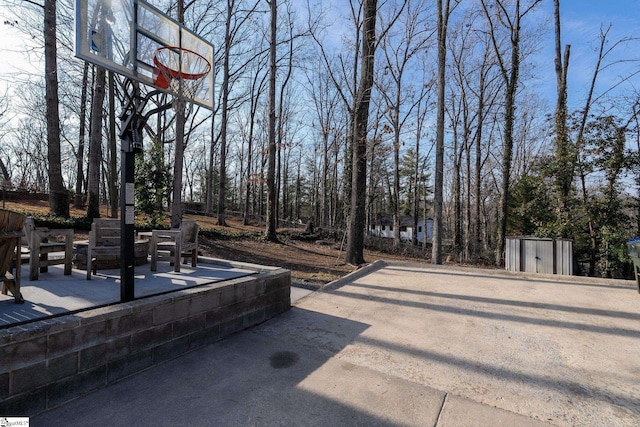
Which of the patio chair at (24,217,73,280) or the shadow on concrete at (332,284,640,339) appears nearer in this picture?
the patio chair at (24,217,73,280)

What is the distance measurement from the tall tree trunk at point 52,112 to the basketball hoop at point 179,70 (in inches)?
297

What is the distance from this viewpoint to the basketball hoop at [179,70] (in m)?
4.32

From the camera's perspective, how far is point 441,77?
9.87 metres

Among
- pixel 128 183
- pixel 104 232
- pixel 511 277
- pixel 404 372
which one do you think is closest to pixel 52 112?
pixel 104 232

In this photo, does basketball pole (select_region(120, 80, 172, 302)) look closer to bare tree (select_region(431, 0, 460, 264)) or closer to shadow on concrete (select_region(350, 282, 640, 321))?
shadow on concrete (select_region(350, 282, 640, 321))

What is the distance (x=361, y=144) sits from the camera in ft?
29.2

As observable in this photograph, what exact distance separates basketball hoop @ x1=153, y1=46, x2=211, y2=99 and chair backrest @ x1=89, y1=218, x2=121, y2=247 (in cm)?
195

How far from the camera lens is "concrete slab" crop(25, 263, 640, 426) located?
208cm

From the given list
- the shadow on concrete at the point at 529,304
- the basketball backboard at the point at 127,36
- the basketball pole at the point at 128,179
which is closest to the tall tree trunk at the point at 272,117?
the basketball backboard at the point at 127,36

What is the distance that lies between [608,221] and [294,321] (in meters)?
9.23

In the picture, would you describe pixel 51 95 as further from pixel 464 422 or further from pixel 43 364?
pixel 464 422

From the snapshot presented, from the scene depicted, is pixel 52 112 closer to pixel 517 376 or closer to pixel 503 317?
pixel 503 317

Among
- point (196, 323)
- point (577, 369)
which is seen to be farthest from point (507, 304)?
point (196, 323)

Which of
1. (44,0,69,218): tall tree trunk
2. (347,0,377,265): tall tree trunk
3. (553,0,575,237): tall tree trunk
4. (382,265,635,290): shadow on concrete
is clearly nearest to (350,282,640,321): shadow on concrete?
(382,265,635,290): shadow on concrete
